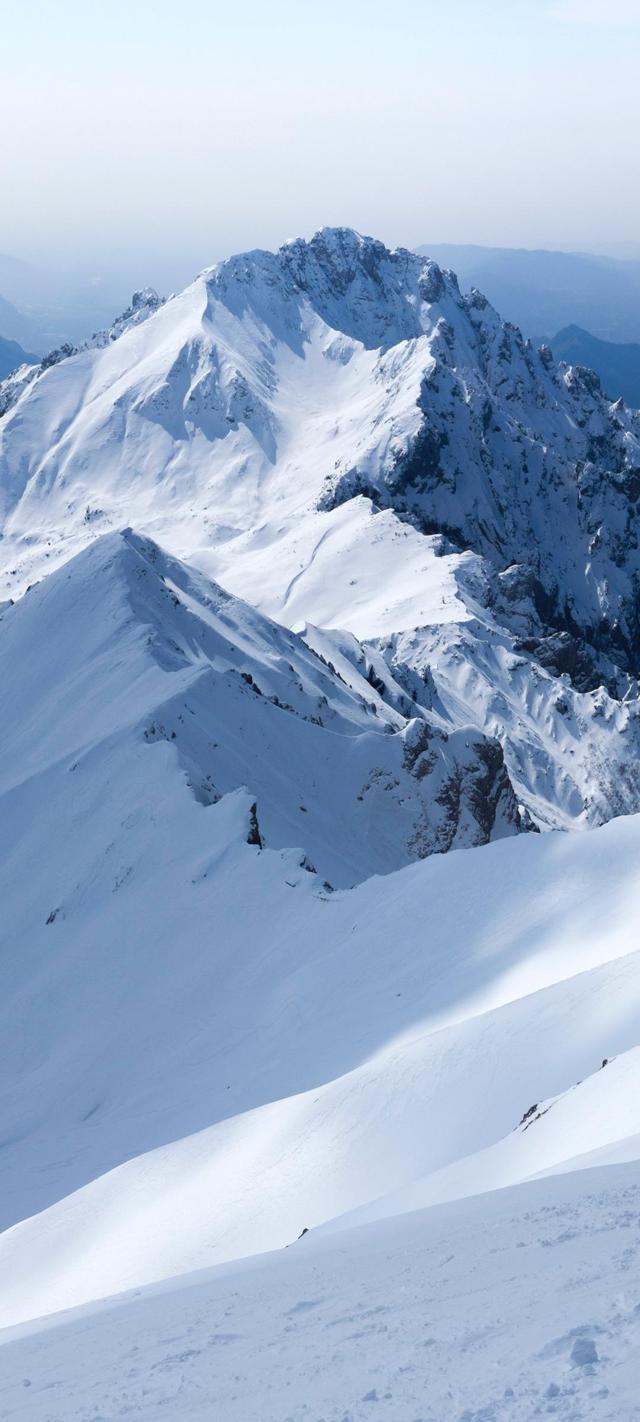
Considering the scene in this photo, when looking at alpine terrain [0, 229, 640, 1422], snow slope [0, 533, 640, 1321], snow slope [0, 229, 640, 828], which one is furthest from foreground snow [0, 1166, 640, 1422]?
snow slope [0, 229, 640, 828]

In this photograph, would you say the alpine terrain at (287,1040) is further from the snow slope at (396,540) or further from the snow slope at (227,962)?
the snow slope at (396,540)

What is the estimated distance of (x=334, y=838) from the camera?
52375 mm

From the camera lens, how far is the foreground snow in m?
9.73

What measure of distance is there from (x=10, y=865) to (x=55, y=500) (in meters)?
147

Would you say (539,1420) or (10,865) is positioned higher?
(539,1420)

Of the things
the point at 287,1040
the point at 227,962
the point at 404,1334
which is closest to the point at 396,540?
the point at 227,962

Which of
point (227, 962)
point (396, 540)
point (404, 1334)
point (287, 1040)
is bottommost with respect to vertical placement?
point (396, 540)

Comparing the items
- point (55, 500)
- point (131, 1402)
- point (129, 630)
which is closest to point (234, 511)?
point (55, 500)

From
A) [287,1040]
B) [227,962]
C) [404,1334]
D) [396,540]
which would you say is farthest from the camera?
[396,540]

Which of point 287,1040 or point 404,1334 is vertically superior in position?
point 404,1334

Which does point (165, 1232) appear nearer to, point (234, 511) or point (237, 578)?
point (237, 578)

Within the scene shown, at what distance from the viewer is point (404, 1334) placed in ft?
36.8

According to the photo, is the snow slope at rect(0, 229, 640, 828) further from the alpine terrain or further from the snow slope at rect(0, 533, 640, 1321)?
the snow slope at rect(0, 533, 640, 1321)

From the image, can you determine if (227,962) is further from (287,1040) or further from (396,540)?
(396,540)
